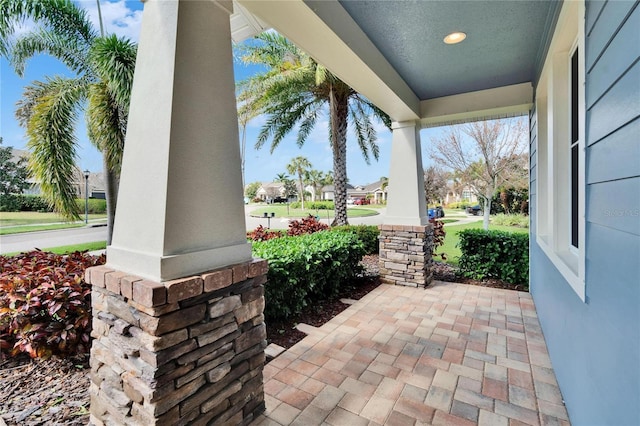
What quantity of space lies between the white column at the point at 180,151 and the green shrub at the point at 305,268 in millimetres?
1401

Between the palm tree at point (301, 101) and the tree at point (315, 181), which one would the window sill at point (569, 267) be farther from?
the tree at point (315, 181)

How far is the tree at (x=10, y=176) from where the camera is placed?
4695 mm

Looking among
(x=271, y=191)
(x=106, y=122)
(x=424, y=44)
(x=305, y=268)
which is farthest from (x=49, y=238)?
(x=271, y=191)

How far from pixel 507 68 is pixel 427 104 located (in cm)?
125

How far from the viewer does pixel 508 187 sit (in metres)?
10.5

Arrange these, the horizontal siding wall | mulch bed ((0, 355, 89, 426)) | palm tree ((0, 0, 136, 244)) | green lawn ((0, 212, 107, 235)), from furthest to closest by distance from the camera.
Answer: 1. green lawn ((0, 212, 107, 235))
2. palm tree ((0, 0, 136, 244))
3. mulch bed ((0, 355, 89, 426))
4. the horizontal siding wall

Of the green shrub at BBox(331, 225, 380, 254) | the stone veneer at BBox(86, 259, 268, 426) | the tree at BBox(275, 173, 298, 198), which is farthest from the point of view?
the tree at BBox(275, 173, 298, 198)

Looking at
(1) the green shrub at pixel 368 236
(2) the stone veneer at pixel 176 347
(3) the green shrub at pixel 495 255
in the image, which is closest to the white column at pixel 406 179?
(3) the green shrub at pixel 495 255

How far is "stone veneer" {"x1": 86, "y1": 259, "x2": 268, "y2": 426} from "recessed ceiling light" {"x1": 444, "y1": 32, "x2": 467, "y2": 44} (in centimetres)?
282

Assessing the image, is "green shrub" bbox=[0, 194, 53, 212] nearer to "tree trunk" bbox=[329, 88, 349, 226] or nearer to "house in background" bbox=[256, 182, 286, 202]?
"tree trunk" bbox=[329, 88, 349, 226]

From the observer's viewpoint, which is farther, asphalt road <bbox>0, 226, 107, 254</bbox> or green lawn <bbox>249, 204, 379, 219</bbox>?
green lawn <bbox>249, 204, 379, 219</bbox>

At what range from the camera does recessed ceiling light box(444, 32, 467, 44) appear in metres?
2.75

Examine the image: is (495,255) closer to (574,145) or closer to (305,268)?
(574,145)

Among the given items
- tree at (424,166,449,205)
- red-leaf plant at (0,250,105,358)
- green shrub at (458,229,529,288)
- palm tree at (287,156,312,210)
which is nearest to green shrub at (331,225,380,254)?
green shrub at (458,229,529,288)
